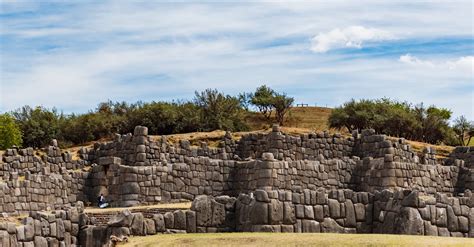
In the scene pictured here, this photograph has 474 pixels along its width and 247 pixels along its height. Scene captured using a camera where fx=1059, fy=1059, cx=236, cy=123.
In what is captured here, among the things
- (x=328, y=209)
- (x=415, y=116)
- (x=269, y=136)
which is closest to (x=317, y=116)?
(x=415, y=116)

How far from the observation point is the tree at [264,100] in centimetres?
7781

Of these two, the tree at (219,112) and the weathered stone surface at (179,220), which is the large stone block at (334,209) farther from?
the tree at (219,112)

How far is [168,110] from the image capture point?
62.6 metres

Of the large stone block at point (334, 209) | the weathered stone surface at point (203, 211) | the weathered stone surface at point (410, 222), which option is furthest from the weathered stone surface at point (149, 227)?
the weathered stone surface at point (410, 222)

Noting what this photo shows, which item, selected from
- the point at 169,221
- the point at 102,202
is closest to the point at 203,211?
the point at 169,221

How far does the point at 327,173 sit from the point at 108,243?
1514 cm

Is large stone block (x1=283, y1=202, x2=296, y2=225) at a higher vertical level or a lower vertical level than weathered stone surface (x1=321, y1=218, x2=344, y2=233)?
higher

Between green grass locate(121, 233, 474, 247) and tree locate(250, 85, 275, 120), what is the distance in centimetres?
5228

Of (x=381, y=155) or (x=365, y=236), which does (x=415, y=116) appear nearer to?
(x=381, y=155)

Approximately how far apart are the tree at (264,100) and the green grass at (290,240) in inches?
2058

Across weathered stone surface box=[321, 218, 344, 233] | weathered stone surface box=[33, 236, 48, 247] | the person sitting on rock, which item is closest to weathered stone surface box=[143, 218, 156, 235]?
weathered stone surface box=[33, 236, 48, 247]

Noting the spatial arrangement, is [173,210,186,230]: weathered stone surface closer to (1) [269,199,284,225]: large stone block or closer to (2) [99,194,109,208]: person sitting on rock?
(1) [269,199,284,225]: large stone block

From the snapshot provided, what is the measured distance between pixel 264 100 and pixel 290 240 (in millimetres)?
54176

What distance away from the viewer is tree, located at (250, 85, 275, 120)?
7781 centimetres
